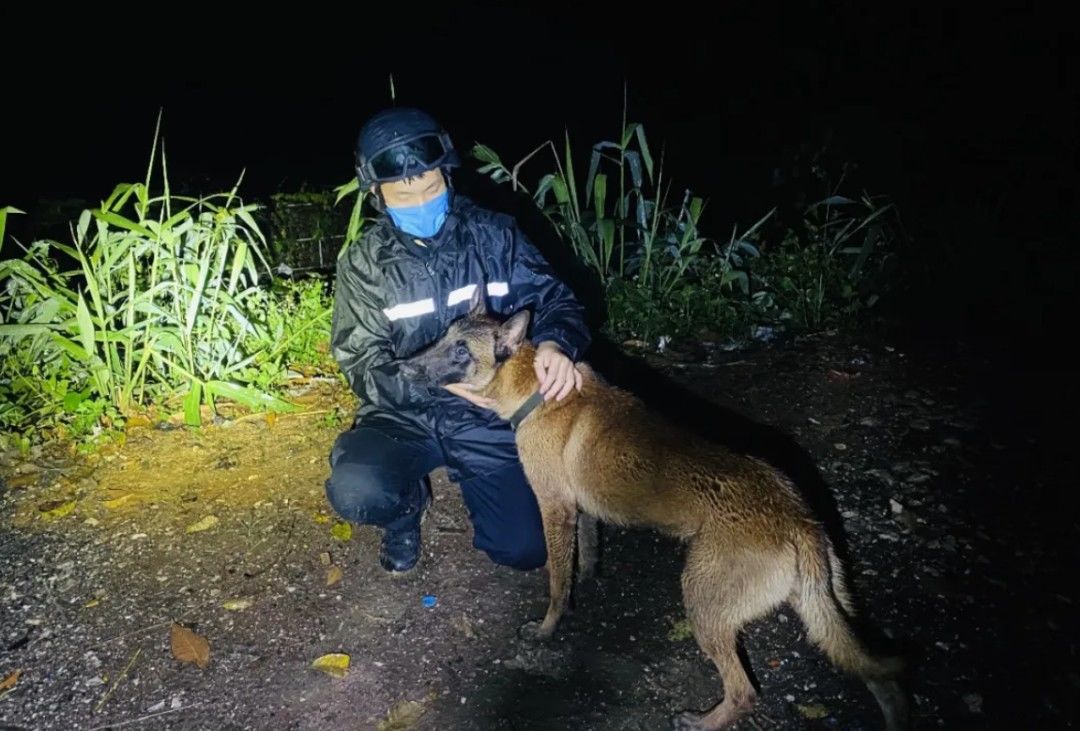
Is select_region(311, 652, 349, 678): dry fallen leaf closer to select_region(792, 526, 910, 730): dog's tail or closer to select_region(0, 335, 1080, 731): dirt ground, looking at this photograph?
select_region(0, 335, 1080, 731): dirt ground

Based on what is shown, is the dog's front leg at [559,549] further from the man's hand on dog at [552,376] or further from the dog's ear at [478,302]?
the dog's ear at [478,302]

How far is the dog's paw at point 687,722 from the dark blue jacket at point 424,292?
5.44 ft

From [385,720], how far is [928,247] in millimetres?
5600

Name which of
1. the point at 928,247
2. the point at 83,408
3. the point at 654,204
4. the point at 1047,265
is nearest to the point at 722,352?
the point at 654,204

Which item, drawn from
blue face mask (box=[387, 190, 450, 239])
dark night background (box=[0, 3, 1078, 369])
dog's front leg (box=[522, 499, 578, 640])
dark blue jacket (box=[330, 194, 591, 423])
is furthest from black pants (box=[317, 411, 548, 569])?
dark night background (box=[0, 3, 1078, 369])

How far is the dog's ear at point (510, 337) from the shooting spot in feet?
10.5

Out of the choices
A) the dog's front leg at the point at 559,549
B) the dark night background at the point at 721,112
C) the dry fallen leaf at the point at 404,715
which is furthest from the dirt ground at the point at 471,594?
the dark night background at the point at 721,112

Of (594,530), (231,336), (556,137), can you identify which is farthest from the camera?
(556,137)

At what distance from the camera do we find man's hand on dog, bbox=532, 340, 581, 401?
3.13 m

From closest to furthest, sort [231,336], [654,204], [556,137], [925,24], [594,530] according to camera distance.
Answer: [594,530] → [231,336] → [654,204] → [925,24] → [556,137]

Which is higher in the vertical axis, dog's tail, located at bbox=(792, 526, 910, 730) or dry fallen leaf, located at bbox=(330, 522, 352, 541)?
dog's tail, located at bbox=(792, 526, 910, 730)

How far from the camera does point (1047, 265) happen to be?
6.04m

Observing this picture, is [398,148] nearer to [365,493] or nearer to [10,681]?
[365,493]

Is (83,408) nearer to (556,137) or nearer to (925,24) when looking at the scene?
(925,24)
